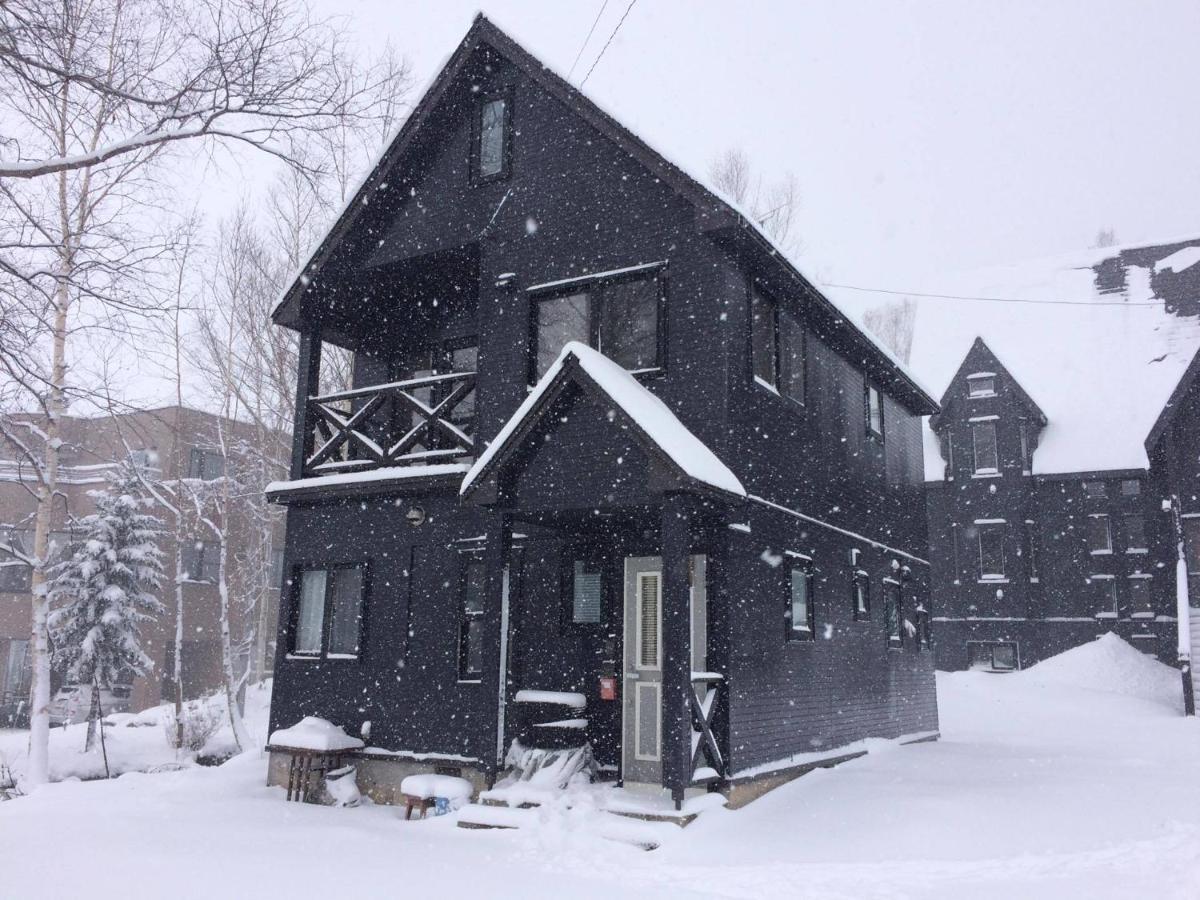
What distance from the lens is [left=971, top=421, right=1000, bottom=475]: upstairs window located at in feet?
89.2

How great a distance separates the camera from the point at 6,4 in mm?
7246

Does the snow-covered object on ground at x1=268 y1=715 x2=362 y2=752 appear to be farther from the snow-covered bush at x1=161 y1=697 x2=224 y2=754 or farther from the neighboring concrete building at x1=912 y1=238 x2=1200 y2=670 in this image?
the neighboring concrete building at x1=912 y1=238 x2=1200 y2=670

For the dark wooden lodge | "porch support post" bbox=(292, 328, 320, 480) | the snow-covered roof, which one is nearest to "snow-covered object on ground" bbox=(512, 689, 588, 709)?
the dark wooden lodge

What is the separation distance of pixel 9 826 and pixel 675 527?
733cm

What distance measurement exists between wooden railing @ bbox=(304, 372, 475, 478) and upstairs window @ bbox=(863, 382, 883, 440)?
660 centimetres

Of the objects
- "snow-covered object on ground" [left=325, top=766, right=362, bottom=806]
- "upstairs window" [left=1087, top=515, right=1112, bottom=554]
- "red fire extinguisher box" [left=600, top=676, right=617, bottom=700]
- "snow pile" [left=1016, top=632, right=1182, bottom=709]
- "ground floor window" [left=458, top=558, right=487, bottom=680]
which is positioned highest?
"upstairs window" [left=1087, top=515, right=1112, bottom=554]

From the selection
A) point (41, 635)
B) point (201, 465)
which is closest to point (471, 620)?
point (41, 635)

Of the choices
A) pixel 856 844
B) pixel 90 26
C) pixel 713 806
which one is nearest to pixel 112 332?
pixel 90 26

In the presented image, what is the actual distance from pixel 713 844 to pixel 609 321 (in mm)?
5927

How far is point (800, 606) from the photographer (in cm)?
1215

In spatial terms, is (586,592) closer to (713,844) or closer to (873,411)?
(713,844)

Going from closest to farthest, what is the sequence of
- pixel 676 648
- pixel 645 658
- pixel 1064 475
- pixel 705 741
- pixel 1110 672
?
pixel 676 648 < pixel 705 741 < pixel 645 658 < pixel 1110 672 < pixel 1064 475

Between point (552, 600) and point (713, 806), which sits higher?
point (552, 600)

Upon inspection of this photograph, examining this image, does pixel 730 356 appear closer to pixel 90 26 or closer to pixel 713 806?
pixel 713 806
